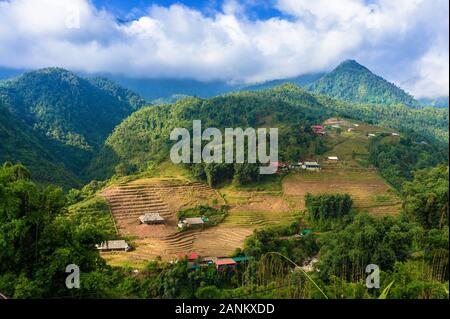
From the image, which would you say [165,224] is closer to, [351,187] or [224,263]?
[224,263]

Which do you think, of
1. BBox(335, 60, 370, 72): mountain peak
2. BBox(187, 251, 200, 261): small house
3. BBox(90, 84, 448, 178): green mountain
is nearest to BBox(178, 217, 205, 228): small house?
BBox(187, 251, 200, 261): small house

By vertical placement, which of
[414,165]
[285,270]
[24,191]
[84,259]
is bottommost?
[285,270]

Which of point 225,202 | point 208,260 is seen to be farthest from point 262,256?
point 225,202

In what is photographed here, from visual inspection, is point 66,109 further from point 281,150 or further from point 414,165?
point 414,165

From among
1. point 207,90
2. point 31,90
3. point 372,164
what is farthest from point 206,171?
point 207,90

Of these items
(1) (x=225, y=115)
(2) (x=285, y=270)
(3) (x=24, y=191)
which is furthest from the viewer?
(1) (x=225, y=115)

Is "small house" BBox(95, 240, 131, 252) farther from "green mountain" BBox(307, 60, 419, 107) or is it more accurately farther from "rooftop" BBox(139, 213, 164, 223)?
"green mountain" BBox(307, 60, 419, 107)
